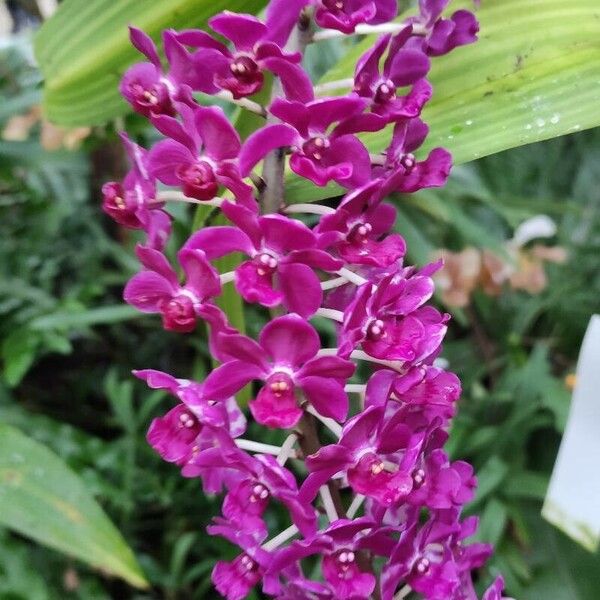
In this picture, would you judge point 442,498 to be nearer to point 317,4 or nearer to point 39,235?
point 317,4

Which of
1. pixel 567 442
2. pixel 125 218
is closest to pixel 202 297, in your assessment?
pixel 125 218

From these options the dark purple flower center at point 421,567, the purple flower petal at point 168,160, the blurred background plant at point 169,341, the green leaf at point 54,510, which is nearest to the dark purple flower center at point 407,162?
→ the purple flower petal at point 168,160

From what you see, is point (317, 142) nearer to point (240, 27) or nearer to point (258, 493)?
point (240, 27)

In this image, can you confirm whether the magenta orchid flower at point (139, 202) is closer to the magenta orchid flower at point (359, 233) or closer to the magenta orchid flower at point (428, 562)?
the magenta orchid flower at point (359, 233)

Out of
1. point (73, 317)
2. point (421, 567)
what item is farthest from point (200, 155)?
point (73, 317)

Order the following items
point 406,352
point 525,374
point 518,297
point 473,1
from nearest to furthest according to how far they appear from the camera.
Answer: point 406,352
point 473,1
point 525,374
point 518,297

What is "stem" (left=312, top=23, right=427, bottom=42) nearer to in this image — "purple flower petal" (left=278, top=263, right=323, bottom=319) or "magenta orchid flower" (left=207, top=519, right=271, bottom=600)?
"purple flower petal" (left=278, top=263, right=323, bottom=319)

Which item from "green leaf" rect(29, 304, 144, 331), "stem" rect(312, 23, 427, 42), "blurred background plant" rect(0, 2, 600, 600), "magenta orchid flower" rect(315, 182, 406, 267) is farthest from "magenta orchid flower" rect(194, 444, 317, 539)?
"green leaf" rect(29, 304, 144, 331)
